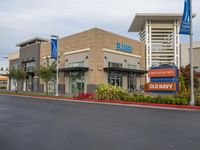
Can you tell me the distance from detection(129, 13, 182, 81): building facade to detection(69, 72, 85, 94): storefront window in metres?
29.6

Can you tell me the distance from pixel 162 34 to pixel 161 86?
46.2 metres

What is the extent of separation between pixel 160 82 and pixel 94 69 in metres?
14.2

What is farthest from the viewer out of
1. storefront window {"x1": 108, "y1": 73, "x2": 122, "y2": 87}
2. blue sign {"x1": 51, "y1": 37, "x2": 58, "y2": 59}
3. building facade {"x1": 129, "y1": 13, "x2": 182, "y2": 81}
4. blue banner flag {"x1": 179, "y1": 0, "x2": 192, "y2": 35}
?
building facade {"x1": 129, "y1": 13, "x2": 182, "y2": 81}

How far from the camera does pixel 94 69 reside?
37.2 m

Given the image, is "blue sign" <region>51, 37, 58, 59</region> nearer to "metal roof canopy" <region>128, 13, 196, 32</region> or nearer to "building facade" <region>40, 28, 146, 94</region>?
"building facade" <region>40, 28, 146, 94</region>

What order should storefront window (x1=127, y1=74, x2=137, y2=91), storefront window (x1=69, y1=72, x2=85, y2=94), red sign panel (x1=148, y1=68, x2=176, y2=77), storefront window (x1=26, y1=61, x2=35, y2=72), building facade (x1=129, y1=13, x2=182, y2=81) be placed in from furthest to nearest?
building facade (x1=129, y1=13, x2=182, y2=81)
storefront window (x1=26, y1=61, x2=35, y2=72)
storefront window (x1=127, y1=74, x2=137, y2=91)
storefront window (x1=69, y1=72, x2=85, y2=94)
red sign panel (x1=148, y1=68, x2=176, y2=77)

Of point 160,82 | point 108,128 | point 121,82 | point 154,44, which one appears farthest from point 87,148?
point 154,44

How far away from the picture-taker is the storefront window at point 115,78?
131 ft

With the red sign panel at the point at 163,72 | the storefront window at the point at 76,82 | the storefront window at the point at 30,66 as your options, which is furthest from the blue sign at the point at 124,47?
the storefront window at the point at 30,66

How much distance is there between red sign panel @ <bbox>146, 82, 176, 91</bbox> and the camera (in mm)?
23711

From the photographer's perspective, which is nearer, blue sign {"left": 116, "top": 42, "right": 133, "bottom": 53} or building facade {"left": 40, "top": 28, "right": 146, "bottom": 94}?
building facade {"left": 40, "top": 28, "right": 146, "bottom": 94}

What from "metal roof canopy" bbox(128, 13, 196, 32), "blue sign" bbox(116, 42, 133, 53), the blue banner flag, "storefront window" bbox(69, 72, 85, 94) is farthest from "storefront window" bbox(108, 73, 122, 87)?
"metal roof canopy" bbox(128, 13, 196, 32)

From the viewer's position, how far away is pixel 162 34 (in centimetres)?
6781

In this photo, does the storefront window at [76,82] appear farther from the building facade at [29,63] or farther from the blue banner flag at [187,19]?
the blue banner flag at [187,19]
